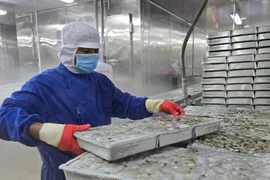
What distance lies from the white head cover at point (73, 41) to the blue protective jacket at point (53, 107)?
1.7 inches

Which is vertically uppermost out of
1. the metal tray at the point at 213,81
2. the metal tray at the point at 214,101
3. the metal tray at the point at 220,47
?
the metal tray at the point at 220,47

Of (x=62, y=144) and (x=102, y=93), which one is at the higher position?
(x=102, y=93)

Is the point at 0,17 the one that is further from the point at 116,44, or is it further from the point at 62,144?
the point at 62,144

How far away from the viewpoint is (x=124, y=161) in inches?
25.9

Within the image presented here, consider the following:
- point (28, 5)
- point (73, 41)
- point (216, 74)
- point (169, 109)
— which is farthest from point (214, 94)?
point (28, 5)

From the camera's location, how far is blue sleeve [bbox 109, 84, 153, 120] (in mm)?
1218

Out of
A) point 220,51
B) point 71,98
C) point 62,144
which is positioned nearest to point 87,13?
point 220,51

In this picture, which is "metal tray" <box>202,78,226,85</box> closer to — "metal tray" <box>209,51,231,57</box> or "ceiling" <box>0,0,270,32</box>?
"metal tray" <box>209,51,231,57</box>

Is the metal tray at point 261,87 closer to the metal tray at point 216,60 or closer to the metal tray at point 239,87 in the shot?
the metal tray at point 239,87

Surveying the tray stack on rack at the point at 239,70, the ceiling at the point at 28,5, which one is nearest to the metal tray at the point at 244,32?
the tray stack on rack at the point at 239,70

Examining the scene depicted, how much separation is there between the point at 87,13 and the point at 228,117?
2596mm

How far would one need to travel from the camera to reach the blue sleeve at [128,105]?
4.00 feet

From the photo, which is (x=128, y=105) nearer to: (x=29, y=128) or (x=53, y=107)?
(x=53, y=107)

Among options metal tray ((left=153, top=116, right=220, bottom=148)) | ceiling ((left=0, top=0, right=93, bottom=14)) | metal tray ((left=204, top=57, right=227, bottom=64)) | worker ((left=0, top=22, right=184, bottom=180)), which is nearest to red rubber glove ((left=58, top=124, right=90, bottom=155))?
worker ((left=0, top=22, right=184, bottom=180))
